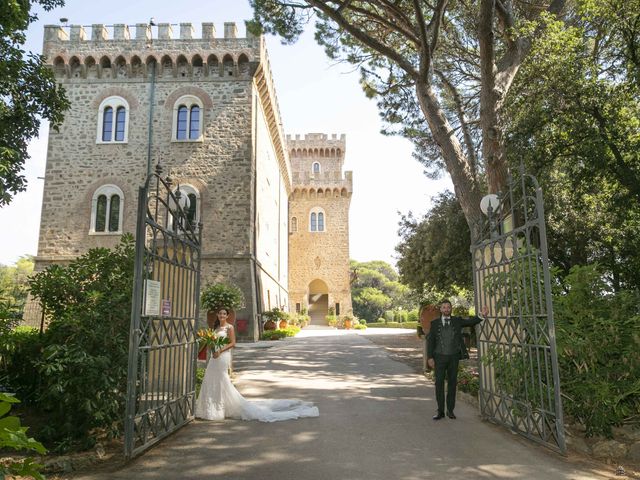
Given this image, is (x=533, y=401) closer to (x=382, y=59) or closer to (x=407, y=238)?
→ (x=382, y=59)

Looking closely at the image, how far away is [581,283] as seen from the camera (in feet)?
18.0

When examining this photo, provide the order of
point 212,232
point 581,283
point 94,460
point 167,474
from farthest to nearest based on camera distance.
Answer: point 212,232
point 581,283
point 94,460
point 167,474

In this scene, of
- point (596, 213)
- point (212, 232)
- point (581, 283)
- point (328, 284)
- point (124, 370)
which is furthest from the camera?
point (328, 284)

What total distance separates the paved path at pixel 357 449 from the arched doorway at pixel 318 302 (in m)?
31.8

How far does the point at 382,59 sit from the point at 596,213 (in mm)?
7630

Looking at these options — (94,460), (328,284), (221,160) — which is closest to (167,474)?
(94,460)

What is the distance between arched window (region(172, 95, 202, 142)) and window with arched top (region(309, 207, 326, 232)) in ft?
62.5

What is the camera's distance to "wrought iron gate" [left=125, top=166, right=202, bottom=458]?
4613 millimetres

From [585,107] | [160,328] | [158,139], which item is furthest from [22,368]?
[158,139]

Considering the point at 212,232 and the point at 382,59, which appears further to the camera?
the point at 212,232

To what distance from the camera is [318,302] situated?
4247cm

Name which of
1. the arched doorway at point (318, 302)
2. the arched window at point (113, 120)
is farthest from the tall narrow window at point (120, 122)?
the arched doorway at point (318, 302)

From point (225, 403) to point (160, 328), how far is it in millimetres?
1692

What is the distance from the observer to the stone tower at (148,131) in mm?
20047
